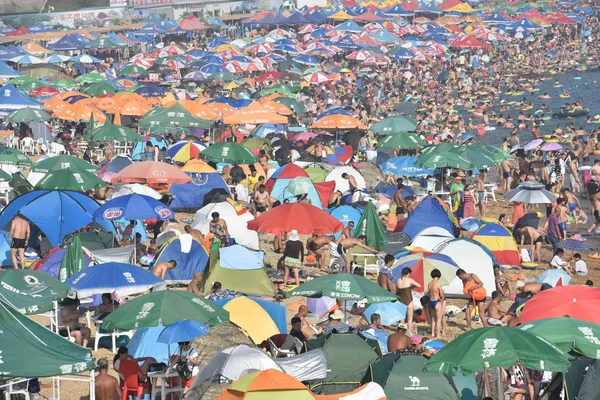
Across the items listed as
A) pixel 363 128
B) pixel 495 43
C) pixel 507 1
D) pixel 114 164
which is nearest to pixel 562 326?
pixel 114 164

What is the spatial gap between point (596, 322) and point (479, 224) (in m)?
9.39

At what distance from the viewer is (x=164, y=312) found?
463 inches

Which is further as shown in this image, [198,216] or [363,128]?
[363,128]

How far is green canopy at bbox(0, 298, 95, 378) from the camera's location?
8.80 m

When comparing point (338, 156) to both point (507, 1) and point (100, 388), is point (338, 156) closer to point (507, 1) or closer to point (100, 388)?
point (100, 388)

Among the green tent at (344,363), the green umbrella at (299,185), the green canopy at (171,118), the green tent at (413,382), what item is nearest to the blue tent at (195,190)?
the green umbrella at (299,185)

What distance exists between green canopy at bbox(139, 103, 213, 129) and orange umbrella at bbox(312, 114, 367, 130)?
154 inches

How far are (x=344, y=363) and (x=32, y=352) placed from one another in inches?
151

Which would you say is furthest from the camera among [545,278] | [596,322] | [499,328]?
[545,278]

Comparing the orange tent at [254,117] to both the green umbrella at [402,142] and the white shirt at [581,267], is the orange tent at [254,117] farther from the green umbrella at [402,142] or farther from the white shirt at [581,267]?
the white shirt at [581,267]

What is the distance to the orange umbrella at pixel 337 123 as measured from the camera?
29656 mm

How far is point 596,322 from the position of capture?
12422mm

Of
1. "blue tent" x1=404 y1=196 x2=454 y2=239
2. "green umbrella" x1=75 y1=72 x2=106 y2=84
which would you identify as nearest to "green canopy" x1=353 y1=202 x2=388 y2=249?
"blue tent" x1=404 y1=196 x2=454 y2=239

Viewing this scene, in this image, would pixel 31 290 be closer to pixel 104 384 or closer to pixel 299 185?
pixel 104 384
